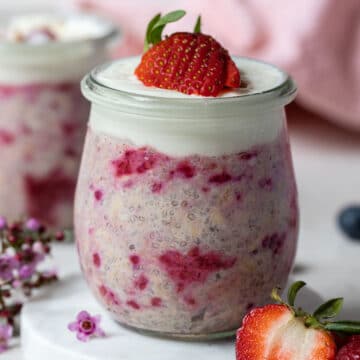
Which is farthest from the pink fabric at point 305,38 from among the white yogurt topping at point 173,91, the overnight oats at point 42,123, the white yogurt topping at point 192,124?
the white yogurt topping at point 192,124

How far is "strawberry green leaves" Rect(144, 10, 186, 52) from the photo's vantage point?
1.23 metres

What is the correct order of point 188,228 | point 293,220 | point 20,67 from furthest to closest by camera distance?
point 20,67, point 293,220, point 188,228

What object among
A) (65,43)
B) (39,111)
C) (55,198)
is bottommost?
(55,198)

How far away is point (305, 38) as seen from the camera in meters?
2.18

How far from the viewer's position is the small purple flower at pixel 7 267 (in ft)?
4.60

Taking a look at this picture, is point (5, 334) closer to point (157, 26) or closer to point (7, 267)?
point (7, 267)

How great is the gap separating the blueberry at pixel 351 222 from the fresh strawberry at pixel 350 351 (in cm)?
70

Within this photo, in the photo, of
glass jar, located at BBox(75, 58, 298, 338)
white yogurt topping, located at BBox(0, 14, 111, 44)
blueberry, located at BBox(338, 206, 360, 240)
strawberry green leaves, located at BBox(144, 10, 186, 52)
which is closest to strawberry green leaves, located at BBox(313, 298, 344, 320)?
glass jar, located at BBox(75, 58, 298, 338)

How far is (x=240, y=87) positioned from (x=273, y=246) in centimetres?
21

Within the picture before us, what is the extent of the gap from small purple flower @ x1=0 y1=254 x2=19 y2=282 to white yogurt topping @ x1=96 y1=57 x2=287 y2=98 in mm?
330

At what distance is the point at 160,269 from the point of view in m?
1.19

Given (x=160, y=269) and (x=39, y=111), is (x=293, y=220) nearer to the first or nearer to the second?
(x=160, y=269)

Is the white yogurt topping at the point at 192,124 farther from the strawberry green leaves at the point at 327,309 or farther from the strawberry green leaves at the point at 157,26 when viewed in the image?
the strawberry green leaves at the point at 327,309

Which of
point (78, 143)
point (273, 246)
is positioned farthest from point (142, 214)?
point (78, 143)
